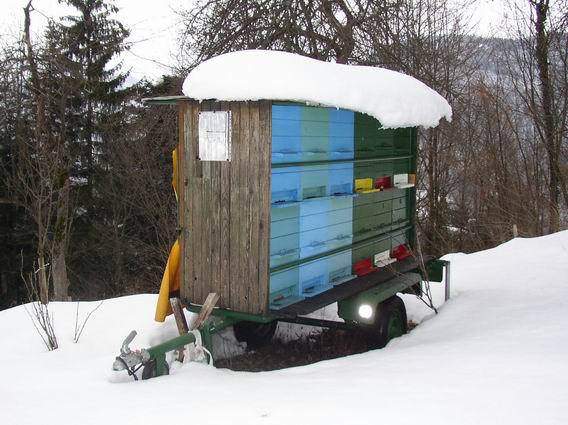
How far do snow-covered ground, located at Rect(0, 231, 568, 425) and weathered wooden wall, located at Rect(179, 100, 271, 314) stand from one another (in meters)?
0.76

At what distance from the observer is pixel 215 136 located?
17.3ft

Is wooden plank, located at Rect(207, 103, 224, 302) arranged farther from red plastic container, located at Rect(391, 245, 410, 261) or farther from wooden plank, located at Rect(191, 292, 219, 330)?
red plastic container, located at Rect(391, 245, 410, 261)

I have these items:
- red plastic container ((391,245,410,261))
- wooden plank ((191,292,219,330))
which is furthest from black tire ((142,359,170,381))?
red plastic container ((391,245,410,261))

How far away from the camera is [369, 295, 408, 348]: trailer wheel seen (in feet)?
20.7

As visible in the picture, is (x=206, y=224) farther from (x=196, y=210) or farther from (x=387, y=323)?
(x=387, y=323)

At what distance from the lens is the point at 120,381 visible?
4.73m

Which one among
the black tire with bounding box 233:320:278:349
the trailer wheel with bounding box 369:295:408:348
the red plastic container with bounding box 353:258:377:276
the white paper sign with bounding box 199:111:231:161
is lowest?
the black tire with bounding box 233:320:278:349

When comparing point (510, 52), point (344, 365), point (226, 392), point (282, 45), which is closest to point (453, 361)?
point (344, 365)

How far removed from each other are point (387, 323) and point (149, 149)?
47.2 ft

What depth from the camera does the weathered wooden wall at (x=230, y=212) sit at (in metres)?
5.04

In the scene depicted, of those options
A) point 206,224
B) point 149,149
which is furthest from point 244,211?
point 149,149

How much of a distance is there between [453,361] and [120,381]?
2709 millimetres

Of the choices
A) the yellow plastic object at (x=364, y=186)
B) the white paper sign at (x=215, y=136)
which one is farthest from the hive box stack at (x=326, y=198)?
the white paper sign at (x=215, y=136)

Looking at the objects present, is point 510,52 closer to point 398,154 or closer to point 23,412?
point 398,154
